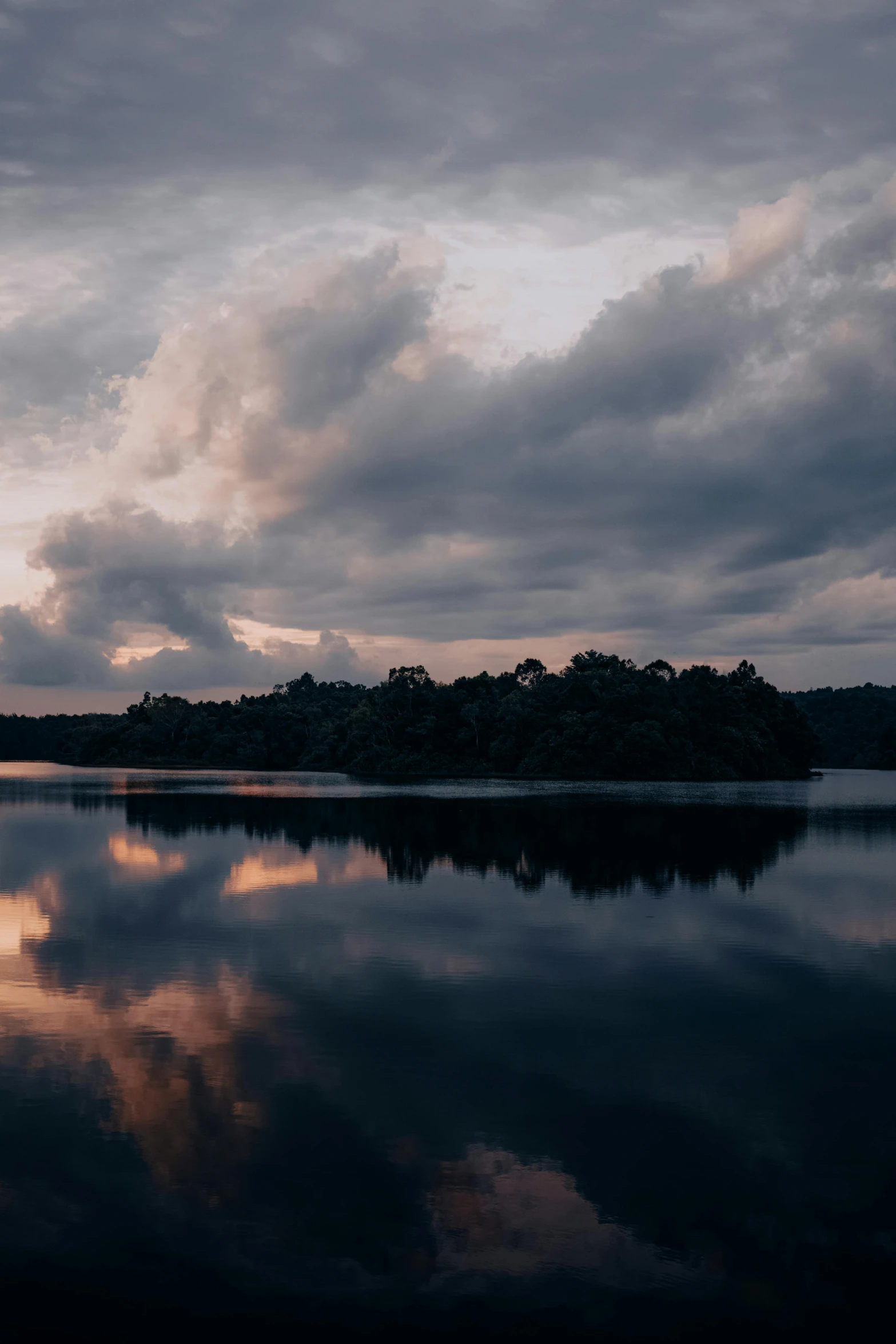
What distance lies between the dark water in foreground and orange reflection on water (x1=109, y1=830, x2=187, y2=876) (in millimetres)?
5306

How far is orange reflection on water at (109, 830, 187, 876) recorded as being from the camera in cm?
4162

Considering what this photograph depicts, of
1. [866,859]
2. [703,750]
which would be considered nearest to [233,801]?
[866,859]

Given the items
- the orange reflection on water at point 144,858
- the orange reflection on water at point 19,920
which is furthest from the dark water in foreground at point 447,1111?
the orange reflection on water at point 144,858

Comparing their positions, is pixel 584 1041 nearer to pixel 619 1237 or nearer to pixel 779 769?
pixel 619 1237

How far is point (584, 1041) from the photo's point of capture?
18422mm

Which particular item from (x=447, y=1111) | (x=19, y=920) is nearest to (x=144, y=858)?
(x=19, y=920)

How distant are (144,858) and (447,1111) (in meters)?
33.1

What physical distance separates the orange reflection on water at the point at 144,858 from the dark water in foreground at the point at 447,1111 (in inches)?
209

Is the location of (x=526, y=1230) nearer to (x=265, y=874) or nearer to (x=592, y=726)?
(x=265, y=874)

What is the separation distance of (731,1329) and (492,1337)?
223cm

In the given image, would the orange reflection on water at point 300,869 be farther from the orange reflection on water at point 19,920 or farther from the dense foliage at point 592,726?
the dense foliage at point 592,726

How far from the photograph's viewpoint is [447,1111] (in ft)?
48.7

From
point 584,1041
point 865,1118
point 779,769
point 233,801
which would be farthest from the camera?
point 779,769

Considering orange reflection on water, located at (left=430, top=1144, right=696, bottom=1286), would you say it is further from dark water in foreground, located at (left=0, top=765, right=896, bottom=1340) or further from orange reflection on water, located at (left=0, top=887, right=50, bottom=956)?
orange reflection on water, located at (left=0, top=887, right=50, bottom=956)
